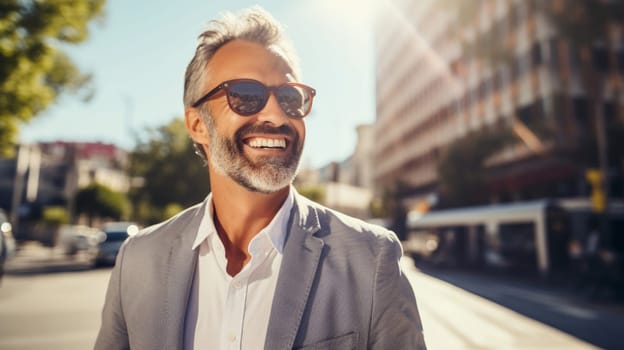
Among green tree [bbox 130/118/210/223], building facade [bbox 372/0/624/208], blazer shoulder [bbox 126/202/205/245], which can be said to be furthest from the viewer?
green tree [bbox 130/118/210/223]

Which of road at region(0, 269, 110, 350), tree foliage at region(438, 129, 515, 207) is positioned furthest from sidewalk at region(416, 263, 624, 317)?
road at region(0, 269, 110, 350)

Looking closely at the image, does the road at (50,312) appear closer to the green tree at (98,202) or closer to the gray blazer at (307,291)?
the gray blazer at (307,291)

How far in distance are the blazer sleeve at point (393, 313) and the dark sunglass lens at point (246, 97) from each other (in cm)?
74

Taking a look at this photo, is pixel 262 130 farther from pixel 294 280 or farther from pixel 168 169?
pixel 168 169

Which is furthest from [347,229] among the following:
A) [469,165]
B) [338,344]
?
[469,165]

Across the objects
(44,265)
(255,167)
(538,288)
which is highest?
(255,167)

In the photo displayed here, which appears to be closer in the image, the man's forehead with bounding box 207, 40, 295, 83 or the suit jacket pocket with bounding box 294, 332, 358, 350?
the suit jacket pocket with bounding box 294, 332, 358, 350

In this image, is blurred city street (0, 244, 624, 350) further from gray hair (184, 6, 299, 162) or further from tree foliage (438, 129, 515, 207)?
tree foliage (438, 129, 515, 207)

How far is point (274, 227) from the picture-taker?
68.8 inches

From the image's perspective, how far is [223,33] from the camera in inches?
73.4

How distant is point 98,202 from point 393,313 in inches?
2165

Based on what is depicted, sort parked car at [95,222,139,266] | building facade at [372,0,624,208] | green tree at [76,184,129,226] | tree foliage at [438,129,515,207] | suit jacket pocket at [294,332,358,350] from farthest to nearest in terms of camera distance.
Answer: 1. green tree at [76,184,129,226]
2. tree foliage at [438,129,515,207]
3. building facade at [372,0,624,208]
4. parked car at [95,222,139,266]
5. suit jacket pocket at [294,332,358,350]

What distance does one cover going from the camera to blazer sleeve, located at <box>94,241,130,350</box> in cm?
175

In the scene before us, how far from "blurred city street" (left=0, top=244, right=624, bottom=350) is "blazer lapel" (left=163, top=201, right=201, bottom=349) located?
5.54 metres
